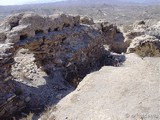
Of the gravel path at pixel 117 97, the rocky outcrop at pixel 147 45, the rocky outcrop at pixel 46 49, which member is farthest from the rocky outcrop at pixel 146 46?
the gravel path at pixel 117 97

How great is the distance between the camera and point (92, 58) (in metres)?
16.6

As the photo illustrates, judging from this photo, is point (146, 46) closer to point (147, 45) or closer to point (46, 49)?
point (147, 45)

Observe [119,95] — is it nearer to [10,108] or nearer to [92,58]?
[10,108]

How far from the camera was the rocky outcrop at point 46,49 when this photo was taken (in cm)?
1147

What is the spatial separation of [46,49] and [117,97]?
16.0 feet

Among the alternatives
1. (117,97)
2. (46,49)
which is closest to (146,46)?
(46,49)

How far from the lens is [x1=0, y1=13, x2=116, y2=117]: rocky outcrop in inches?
451

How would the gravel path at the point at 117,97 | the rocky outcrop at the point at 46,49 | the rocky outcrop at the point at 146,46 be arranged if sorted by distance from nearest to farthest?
the gravel path at the point at 117,97
the rocky outcrop at the point at 46,49
the rocky outcrop at the point at 146,46

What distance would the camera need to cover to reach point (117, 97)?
1048 cm

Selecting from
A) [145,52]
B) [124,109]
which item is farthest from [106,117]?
[145,52]

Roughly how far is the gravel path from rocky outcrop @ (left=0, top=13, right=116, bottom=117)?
5.70 feet

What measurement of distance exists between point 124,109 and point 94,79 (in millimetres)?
3384

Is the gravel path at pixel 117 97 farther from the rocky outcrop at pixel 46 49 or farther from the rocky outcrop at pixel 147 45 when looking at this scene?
the rocky outcrop at pixel 147 45

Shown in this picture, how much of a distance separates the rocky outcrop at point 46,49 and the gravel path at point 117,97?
1738mm
